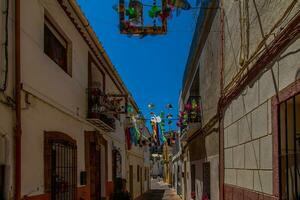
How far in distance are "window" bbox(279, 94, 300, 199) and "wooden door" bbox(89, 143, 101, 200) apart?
8.08 metres

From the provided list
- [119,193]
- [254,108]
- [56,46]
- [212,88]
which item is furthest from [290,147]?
[212,88]

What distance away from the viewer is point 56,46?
30.8 feet

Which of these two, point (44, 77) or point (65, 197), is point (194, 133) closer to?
point (65, 197)

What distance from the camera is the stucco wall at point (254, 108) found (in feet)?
16.9

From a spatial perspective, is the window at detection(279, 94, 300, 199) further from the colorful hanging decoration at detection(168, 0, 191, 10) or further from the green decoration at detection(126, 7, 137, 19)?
the green decoration at detection(126, 7, 137, 19)

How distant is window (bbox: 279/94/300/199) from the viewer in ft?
16.1

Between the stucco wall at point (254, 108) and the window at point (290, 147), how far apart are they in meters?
0.24

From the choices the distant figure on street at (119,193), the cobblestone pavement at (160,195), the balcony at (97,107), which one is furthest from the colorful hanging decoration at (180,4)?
the cobblestone pavement at (160,195)

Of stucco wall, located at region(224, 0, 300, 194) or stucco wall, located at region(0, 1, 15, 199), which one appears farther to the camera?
stucco wall, located at region(0, 1, 15, 199)

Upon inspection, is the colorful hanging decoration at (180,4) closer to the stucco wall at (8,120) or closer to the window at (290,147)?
the stucco wall at (8,120)

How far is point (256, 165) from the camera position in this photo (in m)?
6.40

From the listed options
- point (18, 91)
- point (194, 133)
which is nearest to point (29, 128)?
point (18, 91)

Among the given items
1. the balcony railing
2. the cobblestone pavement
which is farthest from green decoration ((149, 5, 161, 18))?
the cobblestone pavement

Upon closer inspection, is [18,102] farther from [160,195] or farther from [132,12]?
[160,195]
